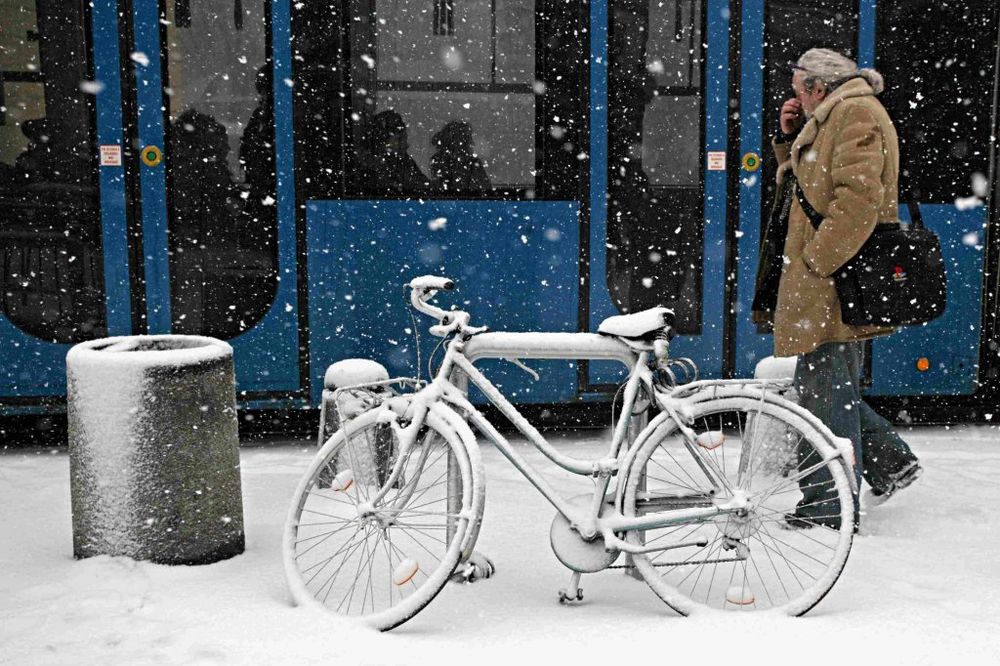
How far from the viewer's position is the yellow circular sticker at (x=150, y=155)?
5215 mm

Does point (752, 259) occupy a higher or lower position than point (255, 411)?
higher

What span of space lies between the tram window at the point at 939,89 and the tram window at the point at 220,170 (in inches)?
143

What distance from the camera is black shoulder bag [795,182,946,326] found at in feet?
12.2

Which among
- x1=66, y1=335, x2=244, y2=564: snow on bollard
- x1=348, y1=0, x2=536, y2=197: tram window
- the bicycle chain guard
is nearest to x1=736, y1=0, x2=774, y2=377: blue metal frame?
x1=348, y1=0, x2=536, y2=197: tram window

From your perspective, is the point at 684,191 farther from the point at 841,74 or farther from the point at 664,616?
the point at 664,616

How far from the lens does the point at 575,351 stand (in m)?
3.25

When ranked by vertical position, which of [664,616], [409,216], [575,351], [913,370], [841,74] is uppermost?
[841,74]

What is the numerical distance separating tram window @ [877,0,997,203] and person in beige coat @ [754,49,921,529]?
1.99 metres

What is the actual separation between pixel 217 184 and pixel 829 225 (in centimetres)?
332

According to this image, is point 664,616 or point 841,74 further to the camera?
point 841,74

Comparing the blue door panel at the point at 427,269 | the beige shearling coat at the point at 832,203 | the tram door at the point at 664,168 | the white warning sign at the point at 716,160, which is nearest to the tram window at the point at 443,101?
the blue door panel at the point at 427,269

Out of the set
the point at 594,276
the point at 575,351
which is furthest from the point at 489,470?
the point at 575,351

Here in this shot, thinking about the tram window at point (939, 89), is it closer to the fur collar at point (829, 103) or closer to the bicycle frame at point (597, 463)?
the fur collar at point (829, 103)

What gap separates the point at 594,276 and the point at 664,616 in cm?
269
